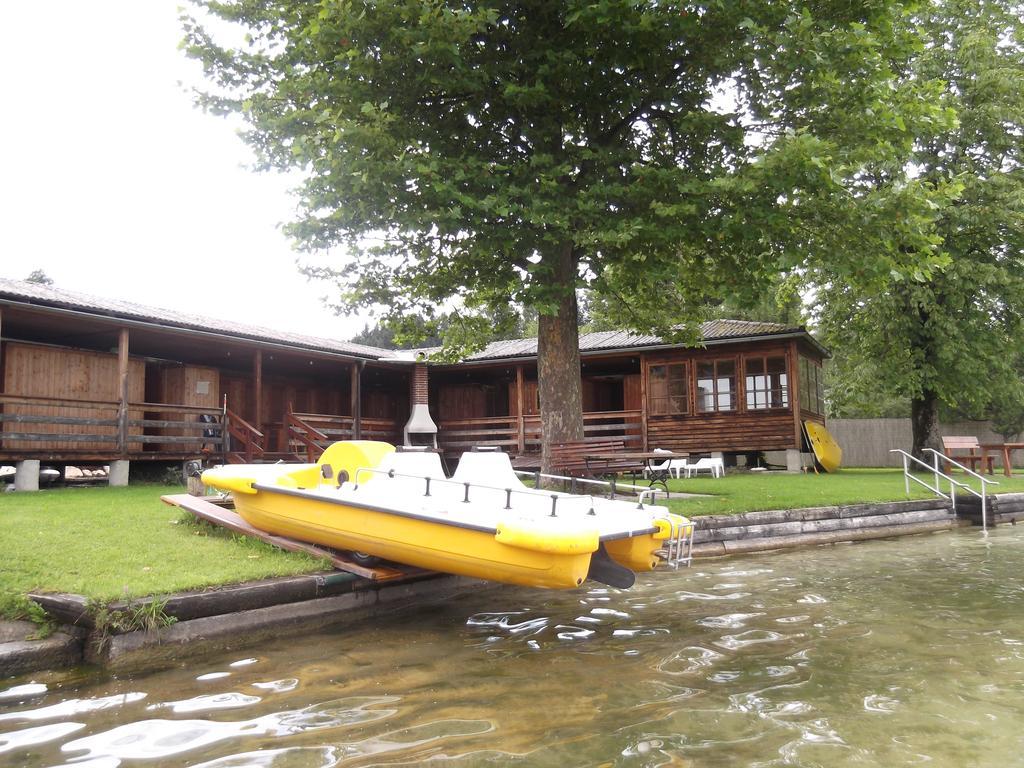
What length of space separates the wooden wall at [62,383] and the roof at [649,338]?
6.62 meters

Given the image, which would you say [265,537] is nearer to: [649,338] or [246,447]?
[246,447]

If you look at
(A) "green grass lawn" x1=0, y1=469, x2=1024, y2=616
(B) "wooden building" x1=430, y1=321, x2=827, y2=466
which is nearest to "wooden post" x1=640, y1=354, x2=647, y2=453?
(B) "wooden building" x1=430, y1=321, x2=827, y2=466

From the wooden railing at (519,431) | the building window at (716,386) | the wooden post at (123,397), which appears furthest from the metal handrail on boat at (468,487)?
the building window at (716,386)

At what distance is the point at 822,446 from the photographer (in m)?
18.6

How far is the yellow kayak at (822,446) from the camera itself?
1830cm

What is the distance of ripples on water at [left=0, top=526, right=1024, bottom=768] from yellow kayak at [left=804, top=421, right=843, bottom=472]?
40.4ft

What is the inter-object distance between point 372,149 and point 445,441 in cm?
1297

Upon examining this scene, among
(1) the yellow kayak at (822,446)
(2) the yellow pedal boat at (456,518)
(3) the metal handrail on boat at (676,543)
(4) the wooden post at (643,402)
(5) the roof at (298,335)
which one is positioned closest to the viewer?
(2) the yellow pedal boat at (456,518)

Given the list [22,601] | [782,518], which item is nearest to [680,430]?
[782,518]

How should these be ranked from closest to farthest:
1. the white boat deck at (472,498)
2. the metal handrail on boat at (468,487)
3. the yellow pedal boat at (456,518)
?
1. the yellow pedal boat at (456,518)
2. the white boat deck at (472,498)
3. the metal handrail on boat at (468,487)

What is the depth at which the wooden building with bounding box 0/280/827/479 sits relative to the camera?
40.0 ft

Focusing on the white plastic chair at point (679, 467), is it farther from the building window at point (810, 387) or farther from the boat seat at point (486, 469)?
the boat seat at point (486, 469)

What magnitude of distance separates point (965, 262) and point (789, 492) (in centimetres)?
857

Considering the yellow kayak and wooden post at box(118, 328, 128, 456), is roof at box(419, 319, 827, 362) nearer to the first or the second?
the yellow kayak
